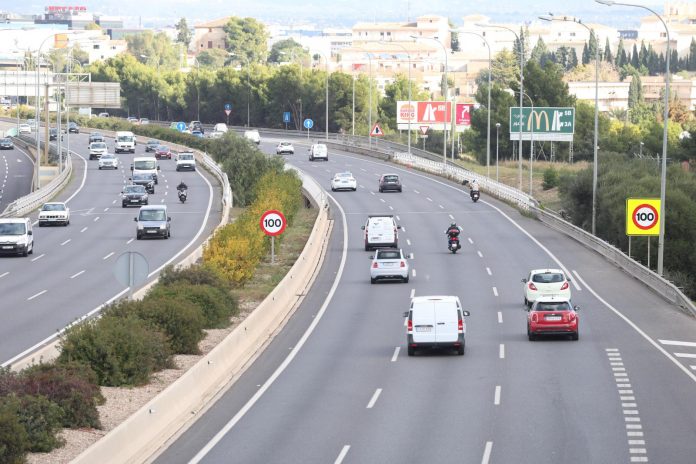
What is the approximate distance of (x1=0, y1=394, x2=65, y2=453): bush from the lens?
19.1 metres

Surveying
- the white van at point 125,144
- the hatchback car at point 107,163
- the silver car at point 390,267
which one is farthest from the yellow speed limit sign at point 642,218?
the white van at point 125,144

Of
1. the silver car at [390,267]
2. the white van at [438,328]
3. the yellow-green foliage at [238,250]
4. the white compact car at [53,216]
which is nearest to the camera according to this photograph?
the white van at [438,328]

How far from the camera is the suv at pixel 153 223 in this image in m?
61.0

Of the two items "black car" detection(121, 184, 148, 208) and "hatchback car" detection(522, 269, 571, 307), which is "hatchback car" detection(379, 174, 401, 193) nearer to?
"black car" detection(121, 184, 148, 208)

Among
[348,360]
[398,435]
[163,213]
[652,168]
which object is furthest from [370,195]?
[398,435]

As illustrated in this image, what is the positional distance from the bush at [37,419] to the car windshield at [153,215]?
41889 mm

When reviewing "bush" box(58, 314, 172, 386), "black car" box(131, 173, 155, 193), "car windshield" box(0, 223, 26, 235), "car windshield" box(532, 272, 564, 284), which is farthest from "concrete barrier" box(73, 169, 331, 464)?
"black car" box(131, 173, 155, 193)

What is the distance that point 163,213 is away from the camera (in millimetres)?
62031

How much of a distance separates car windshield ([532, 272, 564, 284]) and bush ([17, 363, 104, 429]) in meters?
21.6

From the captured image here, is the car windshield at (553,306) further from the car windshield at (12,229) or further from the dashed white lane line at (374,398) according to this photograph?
the car windshield at (12,229)

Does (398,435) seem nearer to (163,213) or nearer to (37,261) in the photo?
(37,261)

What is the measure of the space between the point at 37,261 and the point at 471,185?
103 feet

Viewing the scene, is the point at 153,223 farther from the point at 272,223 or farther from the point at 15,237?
the point at 272,223

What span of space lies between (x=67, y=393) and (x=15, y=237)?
35545 mm
